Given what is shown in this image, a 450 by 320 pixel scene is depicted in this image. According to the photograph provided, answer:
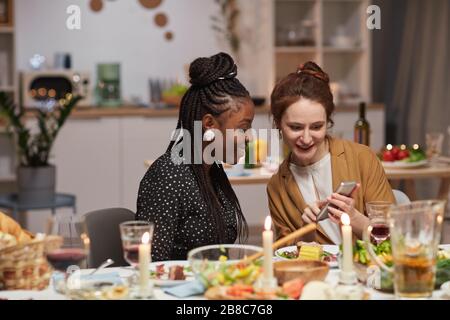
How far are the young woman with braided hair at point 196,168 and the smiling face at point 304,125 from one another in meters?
0.20

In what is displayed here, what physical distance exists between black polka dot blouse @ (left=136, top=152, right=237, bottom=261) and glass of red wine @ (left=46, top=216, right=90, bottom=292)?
441 millimetres

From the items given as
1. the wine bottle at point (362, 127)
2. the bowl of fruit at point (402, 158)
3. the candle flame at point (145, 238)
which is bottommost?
the bowl of fruit at point (402, 158)

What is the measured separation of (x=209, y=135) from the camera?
220 cm

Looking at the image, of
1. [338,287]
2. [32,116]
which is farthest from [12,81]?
[338,287]

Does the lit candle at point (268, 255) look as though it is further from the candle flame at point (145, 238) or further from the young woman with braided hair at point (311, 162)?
the young woman with braided hair at point (311, 162)

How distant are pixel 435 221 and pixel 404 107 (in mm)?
4387

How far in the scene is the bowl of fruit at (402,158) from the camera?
378cm

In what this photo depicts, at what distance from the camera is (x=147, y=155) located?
Answer: 5242 mm

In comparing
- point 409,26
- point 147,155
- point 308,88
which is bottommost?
point 147,155

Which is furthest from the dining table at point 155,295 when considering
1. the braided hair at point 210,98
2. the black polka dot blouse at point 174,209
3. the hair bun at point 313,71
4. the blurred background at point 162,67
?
the blurred background at point 162,67

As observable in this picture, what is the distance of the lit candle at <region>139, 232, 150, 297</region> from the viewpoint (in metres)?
1.60

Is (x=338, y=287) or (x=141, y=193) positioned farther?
(x=141, y=193)

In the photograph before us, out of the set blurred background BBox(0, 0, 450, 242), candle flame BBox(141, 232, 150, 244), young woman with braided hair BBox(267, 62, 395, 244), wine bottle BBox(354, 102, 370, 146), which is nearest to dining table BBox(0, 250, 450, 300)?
candle flame BBox(141, 232, 150, 244)
